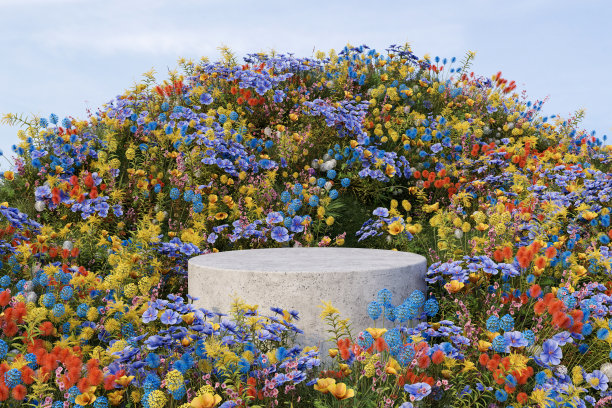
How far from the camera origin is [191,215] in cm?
529

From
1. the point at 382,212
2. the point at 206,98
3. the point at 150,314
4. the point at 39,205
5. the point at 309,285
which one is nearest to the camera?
the point at 150,314

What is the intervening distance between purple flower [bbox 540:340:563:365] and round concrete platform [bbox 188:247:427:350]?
3.08 feet

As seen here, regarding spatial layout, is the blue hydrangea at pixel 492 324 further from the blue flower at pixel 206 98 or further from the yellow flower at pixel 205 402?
the blue flower at pixel 206 98

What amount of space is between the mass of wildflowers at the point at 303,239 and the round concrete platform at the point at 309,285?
0.21 feet

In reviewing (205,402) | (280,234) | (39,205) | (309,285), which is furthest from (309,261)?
(39,205)

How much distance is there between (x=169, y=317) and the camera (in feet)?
8.96

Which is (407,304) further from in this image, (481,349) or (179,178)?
(179,178)

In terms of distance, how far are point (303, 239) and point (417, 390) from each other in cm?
300

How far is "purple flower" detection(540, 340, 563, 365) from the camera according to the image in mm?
3006

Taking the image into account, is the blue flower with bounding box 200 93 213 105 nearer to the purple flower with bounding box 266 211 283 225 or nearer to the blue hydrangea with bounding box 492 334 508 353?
the purple flower with bounding box 266 211 283 225

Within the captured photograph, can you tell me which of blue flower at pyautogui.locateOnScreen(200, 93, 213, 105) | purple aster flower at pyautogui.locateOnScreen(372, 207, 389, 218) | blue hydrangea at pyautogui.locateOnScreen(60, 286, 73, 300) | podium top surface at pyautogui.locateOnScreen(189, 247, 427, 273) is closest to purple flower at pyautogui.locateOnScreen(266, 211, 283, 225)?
podium top surface at pyautogui.locateOnScreen(189, 247, 427, 273)

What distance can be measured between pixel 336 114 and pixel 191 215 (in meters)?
2.23

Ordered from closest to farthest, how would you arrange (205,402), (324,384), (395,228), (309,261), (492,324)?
1. (205,402)
2. (324,384)
3. (492,324)
4. (309,261)
5. (395,228)

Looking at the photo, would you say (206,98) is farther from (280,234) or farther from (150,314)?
(150,314)
